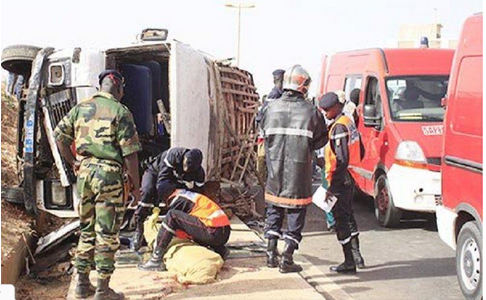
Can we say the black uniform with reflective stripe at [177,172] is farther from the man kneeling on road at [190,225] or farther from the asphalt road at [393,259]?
the asphalt road at [393,259]

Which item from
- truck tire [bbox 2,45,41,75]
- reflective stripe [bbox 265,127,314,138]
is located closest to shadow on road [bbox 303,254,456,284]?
reflective stripe [bbox 265,127,314,138]

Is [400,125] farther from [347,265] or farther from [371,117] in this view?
[347,265]

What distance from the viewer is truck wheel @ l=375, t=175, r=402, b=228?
320 inches

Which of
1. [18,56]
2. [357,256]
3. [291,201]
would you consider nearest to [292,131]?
[291,201]

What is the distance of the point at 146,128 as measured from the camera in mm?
8484

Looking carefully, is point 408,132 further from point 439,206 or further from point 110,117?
point 110,117

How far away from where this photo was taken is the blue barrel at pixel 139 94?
27.2 feet

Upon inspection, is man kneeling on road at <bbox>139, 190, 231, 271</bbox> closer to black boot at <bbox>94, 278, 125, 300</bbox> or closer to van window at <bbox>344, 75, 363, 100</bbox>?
black boot at <bbox>94, 278, 125, 300</bbox>

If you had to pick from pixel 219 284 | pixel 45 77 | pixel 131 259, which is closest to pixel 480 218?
pixel 219 284

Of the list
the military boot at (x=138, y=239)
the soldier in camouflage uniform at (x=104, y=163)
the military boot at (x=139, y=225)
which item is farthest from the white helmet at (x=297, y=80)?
the military boot at (x=138, y=239)

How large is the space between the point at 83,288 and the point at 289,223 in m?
1.88

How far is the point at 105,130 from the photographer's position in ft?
15.7

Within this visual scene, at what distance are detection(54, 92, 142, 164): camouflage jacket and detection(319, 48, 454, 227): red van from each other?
4.13 m

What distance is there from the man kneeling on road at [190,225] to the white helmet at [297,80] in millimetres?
1340
